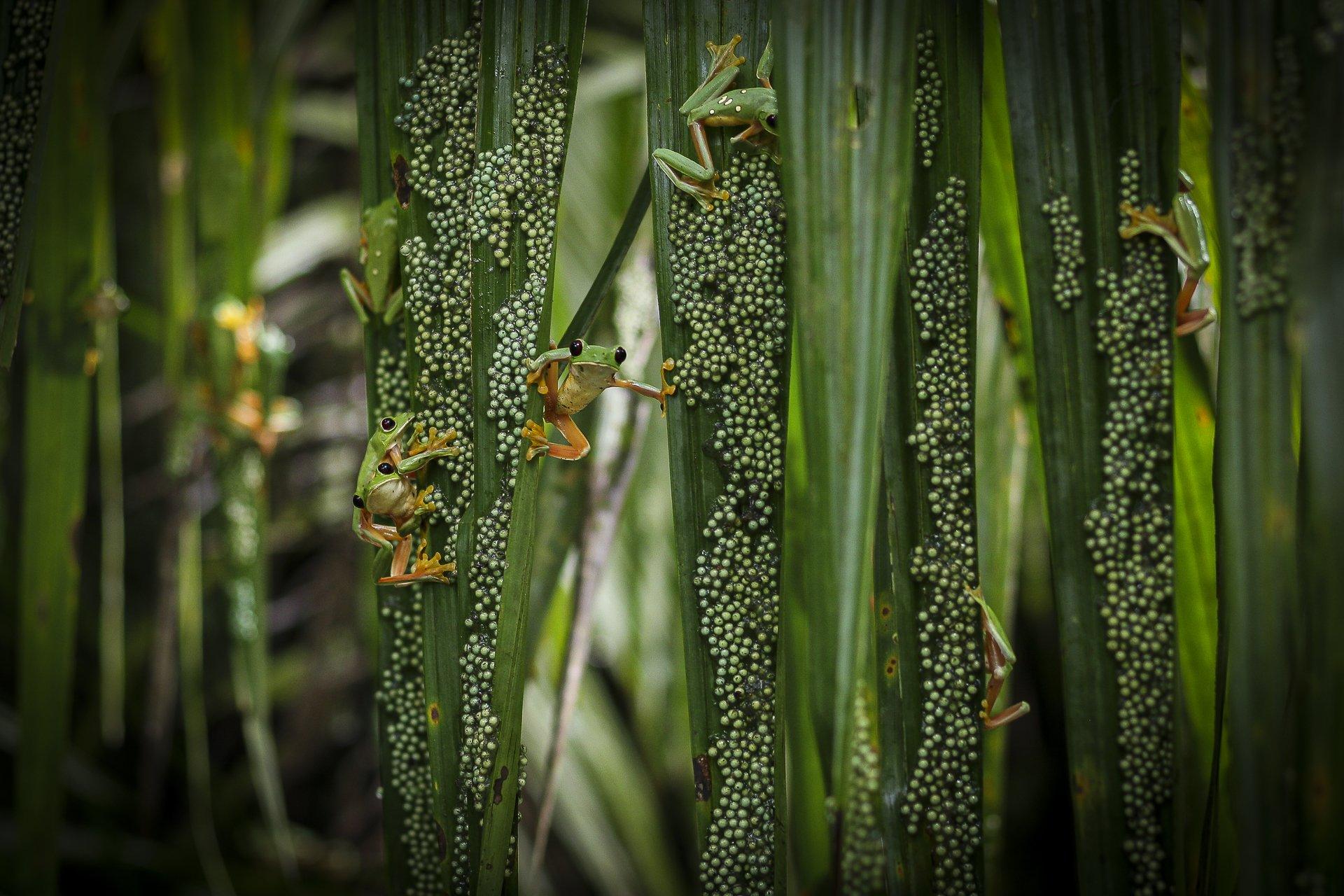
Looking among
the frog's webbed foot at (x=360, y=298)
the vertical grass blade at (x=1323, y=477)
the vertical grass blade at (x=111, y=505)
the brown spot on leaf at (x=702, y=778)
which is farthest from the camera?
the vertical grass blade at (x=111, y=505)

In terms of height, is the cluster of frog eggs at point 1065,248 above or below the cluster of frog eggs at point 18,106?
below

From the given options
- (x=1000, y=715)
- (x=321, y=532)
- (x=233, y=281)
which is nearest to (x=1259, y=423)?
(x=1000, y=715)

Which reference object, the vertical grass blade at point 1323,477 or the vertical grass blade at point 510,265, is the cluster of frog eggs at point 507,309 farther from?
the vertical grass blade at point 1323,477

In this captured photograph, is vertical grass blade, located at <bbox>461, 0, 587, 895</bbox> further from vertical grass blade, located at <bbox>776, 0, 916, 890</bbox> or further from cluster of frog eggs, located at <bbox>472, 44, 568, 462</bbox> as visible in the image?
vertical grass blade, located at <bbox>776, 0, 916, 890</bbox>

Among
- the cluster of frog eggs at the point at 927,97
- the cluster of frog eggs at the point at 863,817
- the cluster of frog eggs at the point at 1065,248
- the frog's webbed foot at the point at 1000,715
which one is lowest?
the cluster of frog eggs at the point at 863,817

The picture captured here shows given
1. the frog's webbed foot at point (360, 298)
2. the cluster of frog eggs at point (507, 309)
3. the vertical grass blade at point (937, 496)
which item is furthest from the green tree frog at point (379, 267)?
the vertical grass blade at point (937, 496)

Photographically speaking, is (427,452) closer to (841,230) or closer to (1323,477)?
(841,230)
